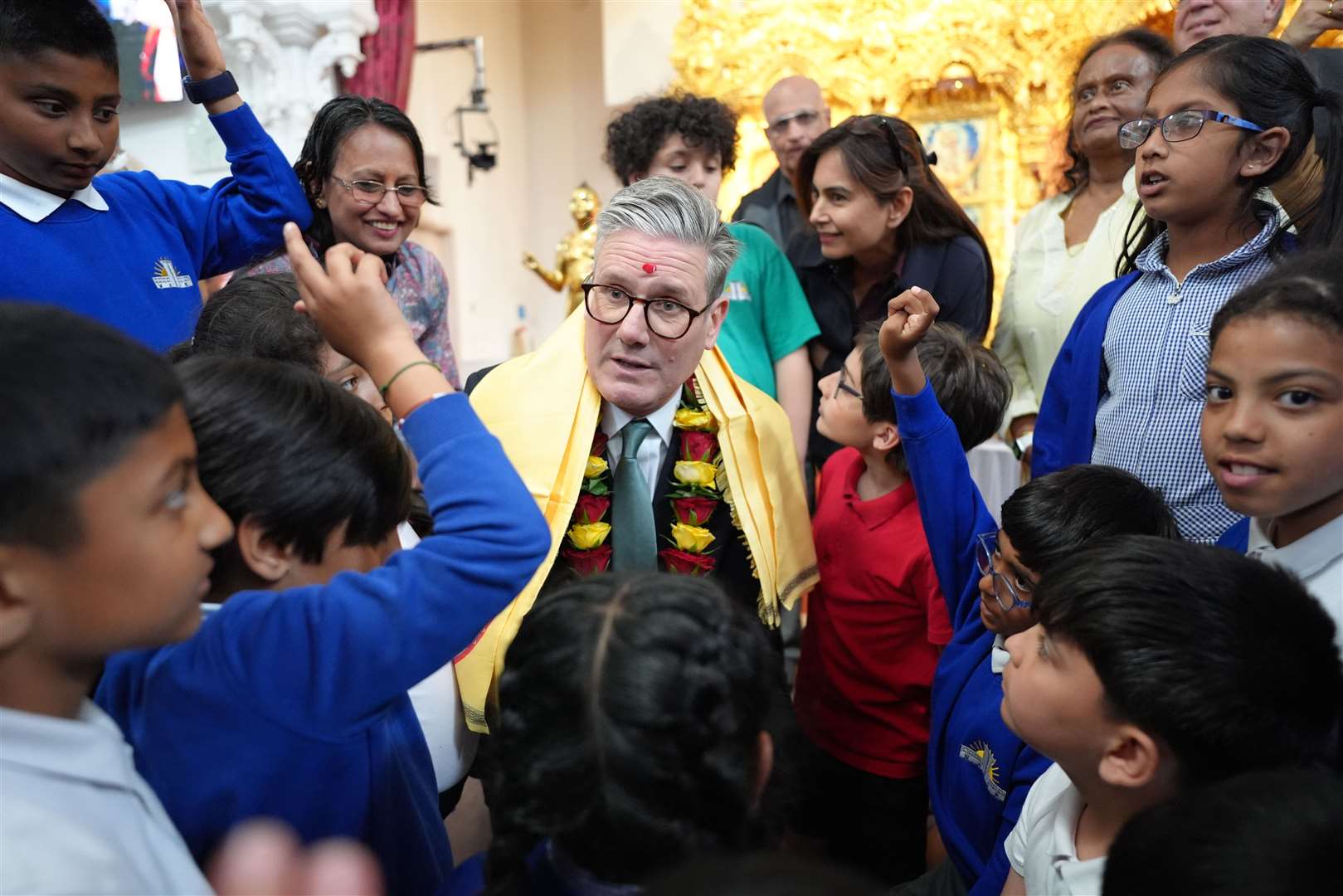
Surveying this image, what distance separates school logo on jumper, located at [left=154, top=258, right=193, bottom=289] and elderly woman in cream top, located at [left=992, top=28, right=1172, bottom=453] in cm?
213

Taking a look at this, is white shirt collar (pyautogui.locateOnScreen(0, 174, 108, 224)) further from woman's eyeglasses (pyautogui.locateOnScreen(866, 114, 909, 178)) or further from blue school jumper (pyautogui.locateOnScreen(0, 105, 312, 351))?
woman's eyeglasses (pyautogui.locateOnScreen(866, 114, 909, 178))

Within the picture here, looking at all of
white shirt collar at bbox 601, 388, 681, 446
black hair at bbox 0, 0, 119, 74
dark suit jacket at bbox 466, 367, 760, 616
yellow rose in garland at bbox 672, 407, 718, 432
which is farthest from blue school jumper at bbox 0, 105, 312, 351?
yellow rose in garland at bbox 672, 407, 718, 432

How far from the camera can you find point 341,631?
1006 millimetres

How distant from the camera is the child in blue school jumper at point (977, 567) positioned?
160 centimetres

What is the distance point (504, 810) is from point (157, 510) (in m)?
0.44

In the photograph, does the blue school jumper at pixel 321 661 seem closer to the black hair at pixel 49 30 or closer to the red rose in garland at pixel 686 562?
the red rose in garland at pixel 686 562

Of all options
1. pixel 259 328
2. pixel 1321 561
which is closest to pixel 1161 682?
pixel 1321 561

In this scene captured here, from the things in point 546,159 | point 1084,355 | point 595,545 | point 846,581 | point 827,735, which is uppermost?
point 546,159

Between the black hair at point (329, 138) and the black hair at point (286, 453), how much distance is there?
5.13 ft

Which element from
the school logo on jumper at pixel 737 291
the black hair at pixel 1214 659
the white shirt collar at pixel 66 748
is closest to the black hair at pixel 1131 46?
the school logo on jumper at pixel 737 291

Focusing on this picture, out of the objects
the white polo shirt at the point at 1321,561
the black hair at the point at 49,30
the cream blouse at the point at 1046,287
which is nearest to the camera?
the white polo shirt at the point at 1321,561

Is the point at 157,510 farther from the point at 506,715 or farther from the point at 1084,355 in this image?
the point at 1084,355

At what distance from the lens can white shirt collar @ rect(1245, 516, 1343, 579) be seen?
1400 millimetres

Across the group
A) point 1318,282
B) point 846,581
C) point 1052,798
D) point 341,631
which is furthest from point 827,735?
point 341,631
